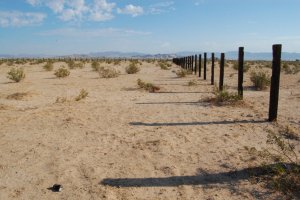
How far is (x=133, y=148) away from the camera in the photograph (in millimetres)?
6906

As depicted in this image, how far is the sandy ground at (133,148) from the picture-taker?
5.10 meters

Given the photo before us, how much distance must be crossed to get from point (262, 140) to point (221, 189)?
2629 millimetres

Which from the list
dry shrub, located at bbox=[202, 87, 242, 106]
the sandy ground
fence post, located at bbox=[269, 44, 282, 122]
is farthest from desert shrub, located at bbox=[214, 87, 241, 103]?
fence post, located at bbox=[269, 44, 282, 122]

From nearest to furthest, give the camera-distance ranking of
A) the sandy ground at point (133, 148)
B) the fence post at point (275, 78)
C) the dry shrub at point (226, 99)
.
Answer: the sandy ground at point (133, 148) → the fence post at point (275, 78) → the dry shrub at point (226, 99)

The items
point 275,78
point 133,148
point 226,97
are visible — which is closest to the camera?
point 133,148

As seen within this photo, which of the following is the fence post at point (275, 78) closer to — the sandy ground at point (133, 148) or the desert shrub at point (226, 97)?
the sandy ground at point (133, 148)

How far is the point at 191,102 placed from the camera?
40.4ft

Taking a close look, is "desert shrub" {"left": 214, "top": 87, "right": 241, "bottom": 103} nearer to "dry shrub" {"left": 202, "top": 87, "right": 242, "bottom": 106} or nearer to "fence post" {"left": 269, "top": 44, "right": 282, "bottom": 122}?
"dry shrub" {"left": 202, "top": 87, "right": 242, "bottom": 106}

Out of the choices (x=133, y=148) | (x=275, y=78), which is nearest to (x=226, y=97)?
(x=275, y=78)

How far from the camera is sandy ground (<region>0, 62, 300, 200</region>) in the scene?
5098 millimetres

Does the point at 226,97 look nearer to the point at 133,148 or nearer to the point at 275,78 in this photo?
the point at 275,78

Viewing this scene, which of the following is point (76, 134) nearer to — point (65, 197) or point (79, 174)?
point (79, 174)

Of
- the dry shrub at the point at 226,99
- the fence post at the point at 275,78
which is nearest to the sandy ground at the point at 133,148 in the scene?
the fence post at the point at 275,78

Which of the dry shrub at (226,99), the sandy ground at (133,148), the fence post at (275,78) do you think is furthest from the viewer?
the dry shrub at (226,99)
